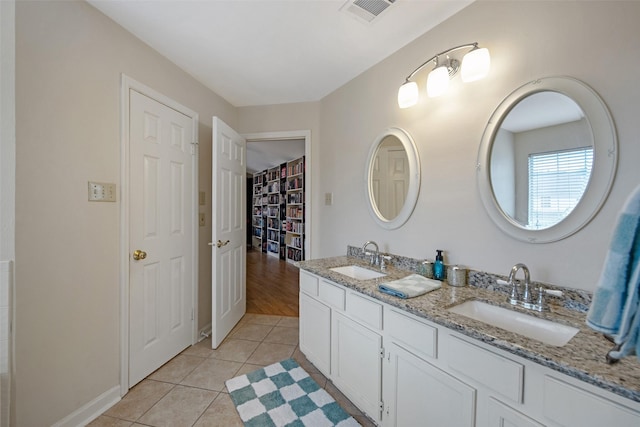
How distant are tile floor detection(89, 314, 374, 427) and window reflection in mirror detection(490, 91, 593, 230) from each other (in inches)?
56.4

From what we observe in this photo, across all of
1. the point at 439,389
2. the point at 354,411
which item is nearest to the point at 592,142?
the point at 439,389

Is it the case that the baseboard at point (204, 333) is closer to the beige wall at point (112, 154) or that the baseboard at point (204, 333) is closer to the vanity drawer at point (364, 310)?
the beige wall at point (112, 154)

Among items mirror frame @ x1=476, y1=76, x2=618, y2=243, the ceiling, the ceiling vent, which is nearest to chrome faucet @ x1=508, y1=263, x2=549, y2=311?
mirror frame @ x1=476, y1=76, x2=618, y2=243

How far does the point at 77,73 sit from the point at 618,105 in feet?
8.30

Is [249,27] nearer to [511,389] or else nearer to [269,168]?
[511,389]

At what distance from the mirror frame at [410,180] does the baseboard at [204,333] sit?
1.90m

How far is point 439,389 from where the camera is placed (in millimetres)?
1044

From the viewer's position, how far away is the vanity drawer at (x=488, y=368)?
818 millimetres

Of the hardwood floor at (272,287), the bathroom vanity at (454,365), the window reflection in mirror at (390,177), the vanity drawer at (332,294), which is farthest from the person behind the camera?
the hardwood floor at (272,287)

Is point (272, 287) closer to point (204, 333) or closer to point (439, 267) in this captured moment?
point (204, 333)

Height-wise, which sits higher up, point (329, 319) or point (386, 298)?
point (386, 298)

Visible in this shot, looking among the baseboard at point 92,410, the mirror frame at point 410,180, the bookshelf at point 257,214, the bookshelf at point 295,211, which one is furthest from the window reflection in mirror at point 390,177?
the bookshelf at point 257,214

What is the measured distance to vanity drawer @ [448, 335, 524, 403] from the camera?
82 centimetres

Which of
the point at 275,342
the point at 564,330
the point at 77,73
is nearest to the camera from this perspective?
the point at 564,330
